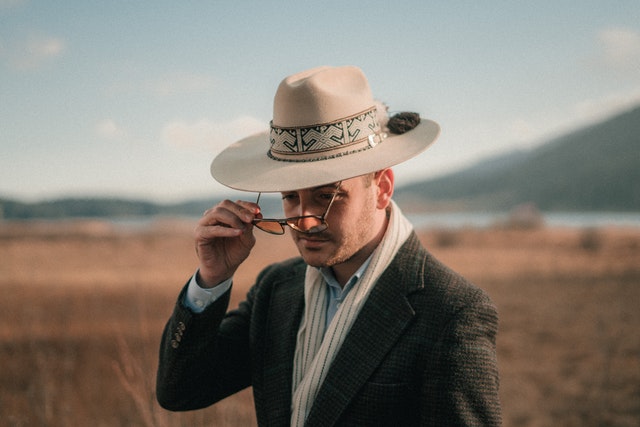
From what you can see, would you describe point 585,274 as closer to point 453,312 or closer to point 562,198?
point 453,312

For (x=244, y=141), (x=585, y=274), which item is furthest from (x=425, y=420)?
(x=585, y=274)

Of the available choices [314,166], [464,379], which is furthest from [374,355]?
[314,166]

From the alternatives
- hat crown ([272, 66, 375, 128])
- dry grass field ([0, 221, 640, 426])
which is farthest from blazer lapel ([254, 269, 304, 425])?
dry grass field ([0, 221, 640, 426])

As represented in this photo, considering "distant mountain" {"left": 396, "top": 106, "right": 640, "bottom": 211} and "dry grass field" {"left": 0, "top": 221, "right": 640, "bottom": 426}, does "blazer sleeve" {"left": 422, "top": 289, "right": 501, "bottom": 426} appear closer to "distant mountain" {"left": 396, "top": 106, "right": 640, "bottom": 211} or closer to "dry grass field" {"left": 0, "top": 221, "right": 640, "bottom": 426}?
"dry grass field" {"left": 0, "top": 221, "right": 640, "bottom": 426}

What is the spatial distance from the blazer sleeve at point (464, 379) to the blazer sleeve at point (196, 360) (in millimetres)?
894

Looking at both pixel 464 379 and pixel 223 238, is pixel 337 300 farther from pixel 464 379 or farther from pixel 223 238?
pixel 464 379

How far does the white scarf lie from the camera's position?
1926 mm

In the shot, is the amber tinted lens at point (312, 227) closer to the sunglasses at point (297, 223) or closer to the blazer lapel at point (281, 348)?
the sunglasses at point (297, 223)

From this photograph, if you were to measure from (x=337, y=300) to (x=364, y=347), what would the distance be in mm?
344

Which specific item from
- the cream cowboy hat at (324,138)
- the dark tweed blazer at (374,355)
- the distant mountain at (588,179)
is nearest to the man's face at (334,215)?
the cream cowboy hat at (324,138)

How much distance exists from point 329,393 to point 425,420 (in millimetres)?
352

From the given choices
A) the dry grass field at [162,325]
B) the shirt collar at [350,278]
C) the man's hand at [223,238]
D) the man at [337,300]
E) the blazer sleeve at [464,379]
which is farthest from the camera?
the dry grass field at [162,325]

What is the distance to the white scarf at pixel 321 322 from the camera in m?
1.93

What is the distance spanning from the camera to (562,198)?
158500mm
